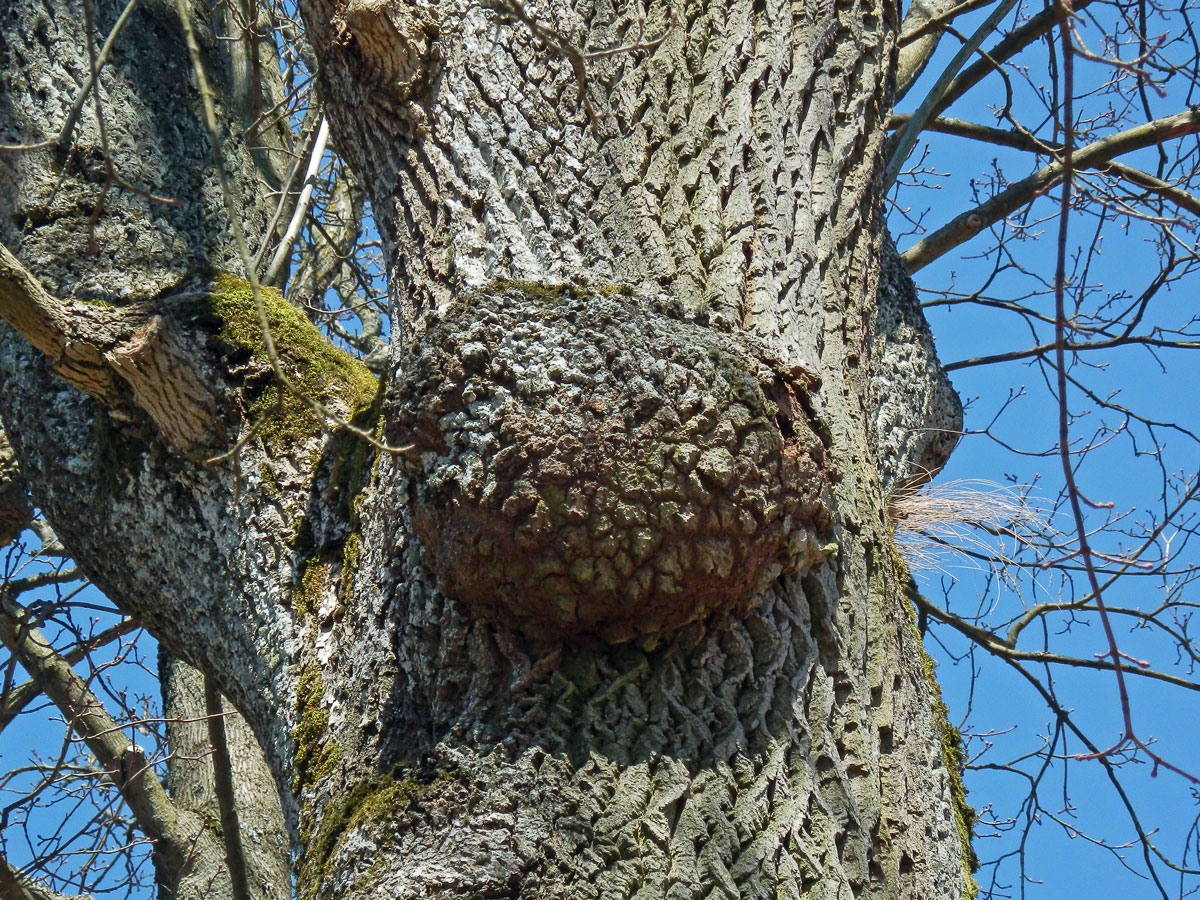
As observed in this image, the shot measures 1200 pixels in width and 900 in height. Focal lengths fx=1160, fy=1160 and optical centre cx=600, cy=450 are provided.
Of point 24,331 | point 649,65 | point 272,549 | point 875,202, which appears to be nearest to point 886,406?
point 875,202

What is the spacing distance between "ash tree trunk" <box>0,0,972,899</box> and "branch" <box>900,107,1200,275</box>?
185 cm

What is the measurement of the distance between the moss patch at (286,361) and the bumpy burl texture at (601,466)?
1.49 feet

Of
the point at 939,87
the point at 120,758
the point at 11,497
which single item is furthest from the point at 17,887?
the point at 939,87

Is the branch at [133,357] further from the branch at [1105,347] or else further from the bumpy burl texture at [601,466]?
the branch at [1105,347]

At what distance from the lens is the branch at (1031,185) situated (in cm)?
376

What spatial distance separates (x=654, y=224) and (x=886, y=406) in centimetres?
151

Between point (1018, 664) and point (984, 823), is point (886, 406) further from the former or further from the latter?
point (984, 823)

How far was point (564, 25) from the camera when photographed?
1974 mm

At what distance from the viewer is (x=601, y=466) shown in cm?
153

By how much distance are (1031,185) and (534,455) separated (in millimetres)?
2928

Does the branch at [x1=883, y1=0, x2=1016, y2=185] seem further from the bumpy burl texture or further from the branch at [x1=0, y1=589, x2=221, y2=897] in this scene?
the branch at [x1=0, y1=589, x2=221, y2=897]

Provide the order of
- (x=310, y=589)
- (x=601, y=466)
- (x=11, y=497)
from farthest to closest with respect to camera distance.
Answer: (x=11, y=497)
(x=310, y=589)
(x=601, y=466)

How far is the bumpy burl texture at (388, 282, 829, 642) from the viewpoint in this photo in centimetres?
154

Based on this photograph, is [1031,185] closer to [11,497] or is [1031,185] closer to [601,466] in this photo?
[601,466]
